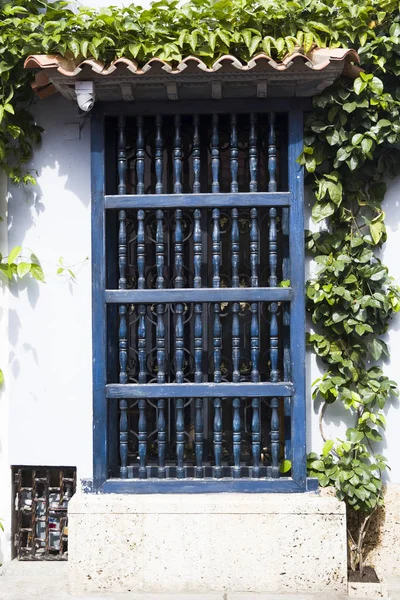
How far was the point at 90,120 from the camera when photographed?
403 centimetres

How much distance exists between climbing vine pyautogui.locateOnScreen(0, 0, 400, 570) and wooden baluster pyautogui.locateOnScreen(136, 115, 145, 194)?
1.48 feet

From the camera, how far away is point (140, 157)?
155 inches

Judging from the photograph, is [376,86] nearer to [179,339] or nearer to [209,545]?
[179,339]

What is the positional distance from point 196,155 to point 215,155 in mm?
130

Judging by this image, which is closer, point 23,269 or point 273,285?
point 273,285

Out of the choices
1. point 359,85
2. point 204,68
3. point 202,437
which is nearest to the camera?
point 204,68

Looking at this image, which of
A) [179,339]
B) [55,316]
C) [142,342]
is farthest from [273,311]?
[55,316]

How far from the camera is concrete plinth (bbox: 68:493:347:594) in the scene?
3.78 meters

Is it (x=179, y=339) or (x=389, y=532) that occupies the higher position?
(x=179, y=339)

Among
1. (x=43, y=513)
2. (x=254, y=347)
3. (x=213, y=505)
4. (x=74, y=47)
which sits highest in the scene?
(x=74, y=47)

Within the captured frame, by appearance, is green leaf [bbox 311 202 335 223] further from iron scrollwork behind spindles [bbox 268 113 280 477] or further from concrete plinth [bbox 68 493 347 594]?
concrete plinth [bbox 68 493 347 594]

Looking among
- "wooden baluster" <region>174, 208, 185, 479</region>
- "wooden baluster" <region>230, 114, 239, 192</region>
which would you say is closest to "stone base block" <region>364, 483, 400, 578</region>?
"wooden baluster" <region>174, 208, 185, 479</region>

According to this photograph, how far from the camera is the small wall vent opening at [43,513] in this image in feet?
13.9

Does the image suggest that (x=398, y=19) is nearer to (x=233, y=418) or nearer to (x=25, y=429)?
(x=233, y=418)
